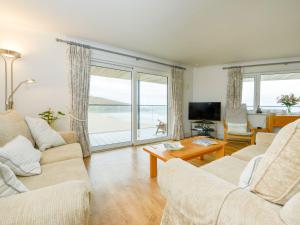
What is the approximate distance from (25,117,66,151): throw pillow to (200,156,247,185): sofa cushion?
6.12 feet

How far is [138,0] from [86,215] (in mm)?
2100

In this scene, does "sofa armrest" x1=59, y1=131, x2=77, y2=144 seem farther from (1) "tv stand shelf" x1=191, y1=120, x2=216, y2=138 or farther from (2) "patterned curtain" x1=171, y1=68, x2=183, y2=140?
(1) "tv stand shelf" x1=191, y1=120, x2=216, y2=138

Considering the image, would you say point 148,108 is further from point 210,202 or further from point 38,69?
point 210,202

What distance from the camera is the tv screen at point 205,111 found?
4.23 metres

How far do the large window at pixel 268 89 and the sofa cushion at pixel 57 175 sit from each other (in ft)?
15.1

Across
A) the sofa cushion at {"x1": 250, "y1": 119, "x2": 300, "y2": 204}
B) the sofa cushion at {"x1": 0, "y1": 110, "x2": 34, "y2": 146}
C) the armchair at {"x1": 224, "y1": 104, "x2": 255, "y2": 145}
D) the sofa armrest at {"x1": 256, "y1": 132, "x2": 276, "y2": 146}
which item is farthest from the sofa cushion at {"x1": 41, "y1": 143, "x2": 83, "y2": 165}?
the armchair at {"x1": 224, "y1": 104, "x2": 255, "y2": 145}

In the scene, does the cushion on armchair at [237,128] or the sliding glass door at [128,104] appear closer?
the sliding glass door at [128,104]

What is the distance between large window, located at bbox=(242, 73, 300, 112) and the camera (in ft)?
12.2

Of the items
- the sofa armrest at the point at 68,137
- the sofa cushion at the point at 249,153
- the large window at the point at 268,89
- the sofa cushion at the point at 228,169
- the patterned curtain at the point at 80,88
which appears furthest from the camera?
the large window at the point at 268,89

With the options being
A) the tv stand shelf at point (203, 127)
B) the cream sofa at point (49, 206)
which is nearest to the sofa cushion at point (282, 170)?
the cream sofa at point (49, 206)

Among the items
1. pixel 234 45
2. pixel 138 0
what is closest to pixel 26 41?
pixel 138 0

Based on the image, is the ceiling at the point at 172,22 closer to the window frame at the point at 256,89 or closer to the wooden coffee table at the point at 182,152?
the window frame at the point at 256,89

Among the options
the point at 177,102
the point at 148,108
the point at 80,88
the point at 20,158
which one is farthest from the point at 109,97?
the point at 20,158

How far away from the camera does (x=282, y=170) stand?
637mm
